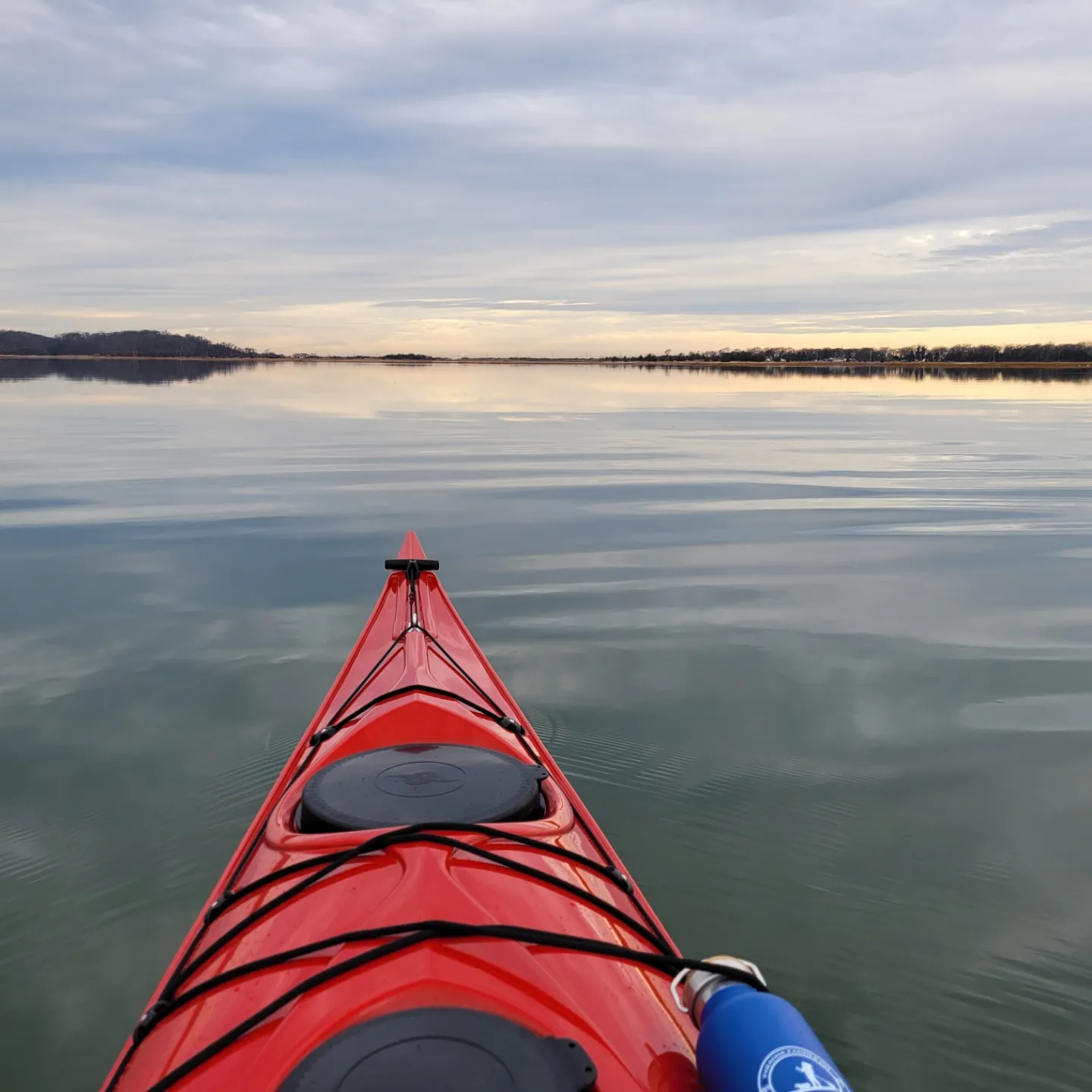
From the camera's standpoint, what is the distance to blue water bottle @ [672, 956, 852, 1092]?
1455mm

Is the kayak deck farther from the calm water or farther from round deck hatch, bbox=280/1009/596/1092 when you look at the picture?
the calm water

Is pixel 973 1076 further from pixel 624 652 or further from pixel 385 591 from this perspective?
pixel 385 591

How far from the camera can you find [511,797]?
2.73 m

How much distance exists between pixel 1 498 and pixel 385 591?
8593mm

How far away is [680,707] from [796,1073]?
4.05 meters

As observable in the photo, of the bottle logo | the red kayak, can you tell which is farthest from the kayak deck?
the bottle logo

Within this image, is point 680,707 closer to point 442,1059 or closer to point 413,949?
point 413,949

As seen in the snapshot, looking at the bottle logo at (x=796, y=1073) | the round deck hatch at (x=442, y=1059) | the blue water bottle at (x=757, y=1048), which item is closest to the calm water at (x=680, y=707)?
the blue water bottle at (x=757, y=1048)

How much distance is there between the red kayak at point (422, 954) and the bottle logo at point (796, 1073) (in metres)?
0.31

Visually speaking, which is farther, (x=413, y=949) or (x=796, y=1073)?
(x=413, y=949)

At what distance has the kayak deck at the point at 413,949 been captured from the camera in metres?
1.75

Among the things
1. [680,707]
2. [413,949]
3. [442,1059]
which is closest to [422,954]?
[413,949]

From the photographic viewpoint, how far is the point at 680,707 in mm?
5480

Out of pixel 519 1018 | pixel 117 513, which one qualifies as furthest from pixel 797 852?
pixel 117 513
